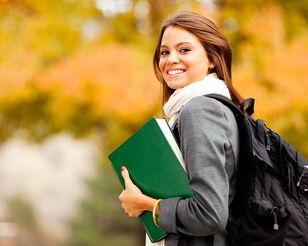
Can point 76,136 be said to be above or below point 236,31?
below

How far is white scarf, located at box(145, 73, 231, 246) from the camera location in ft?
6.61

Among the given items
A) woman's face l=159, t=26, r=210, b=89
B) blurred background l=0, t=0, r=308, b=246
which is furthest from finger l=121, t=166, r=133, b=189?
blurred background l=0, t=0, r=308, b=246

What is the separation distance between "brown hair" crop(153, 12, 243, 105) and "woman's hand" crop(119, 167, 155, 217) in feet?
1.45

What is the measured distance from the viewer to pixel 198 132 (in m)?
1.85

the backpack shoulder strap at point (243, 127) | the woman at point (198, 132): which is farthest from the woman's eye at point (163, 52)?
the backpack shoulder strap at point (243, 127)

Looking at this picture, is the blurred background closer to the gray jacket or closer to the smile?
the smile

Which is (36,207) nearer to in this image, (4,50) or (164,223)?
(4,50)

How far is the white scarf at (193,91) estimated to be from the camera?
2.01 metres

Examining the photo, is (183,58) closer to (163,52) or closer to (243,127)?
(163,52)

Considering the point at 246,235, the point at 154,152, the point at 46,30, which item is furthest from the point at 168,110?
the point at 46,30

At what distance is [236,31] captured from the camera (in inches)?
345

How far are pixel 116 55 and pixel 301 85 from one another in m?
2.26

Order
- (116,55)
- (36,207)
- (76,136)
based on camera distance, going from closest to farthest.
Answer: (116,55)
(76,136)
(36,207)

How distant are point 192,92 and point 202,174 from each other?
0.31 m
